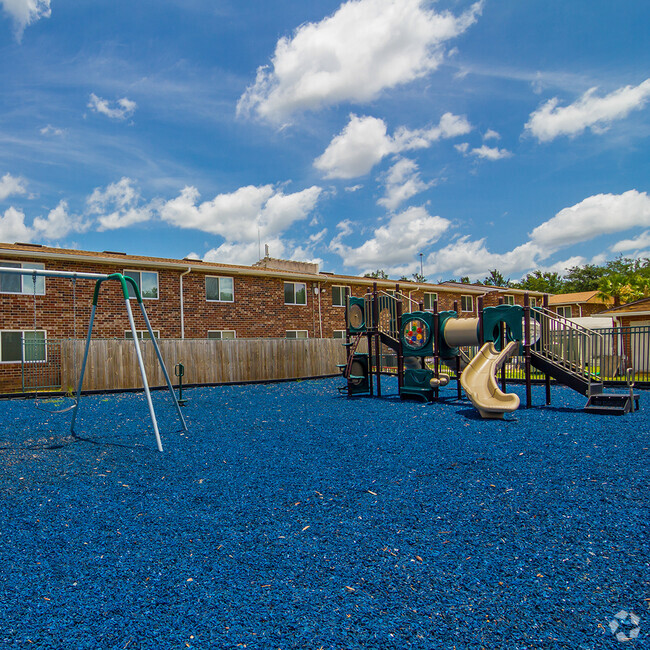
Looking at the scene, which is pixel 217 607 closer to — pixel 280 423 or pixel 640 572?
pixel 640 572

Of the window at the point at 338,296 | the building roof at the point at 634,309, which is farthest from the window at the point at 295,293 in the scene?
the building roof at the point at 634,309

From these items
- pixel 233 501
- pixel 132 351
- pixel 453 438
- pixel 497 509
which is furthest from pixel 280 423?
pixel 132 351

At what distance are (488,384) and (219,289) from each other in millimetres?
14623

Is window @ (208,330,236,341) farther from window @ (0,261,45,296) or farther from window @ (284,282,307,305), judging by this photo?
window @ (0,261,45,296)

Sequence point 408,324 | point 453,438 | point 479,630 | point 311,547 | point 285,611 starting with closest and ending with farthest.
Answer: point 479,630, point 285,611, point 311,547, point 453,438, point 408,324

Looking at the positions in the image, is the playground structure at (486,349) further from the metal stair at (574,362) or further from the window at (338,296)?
the window at (338,296)

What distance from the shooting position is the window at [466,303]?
Result: 31.1 m

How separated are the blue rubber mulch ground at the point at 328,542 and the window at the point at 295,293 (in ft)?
52.9

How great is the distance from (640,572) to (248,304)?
2010cm

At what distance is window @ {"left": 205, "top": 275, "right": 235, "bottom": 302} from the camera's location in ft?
69.8

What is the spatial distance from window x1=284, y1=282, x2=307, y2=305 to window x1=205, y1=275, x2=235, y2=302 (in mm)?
2916

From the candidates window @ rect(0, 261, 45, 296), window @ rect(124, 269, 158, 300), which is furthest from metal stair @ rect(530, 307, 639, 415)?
window @ rect(0, 261, 45, 296)

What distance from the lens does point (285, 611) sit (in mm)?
2850

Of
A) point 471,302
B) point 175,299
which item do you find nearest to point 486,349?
point 175,299
